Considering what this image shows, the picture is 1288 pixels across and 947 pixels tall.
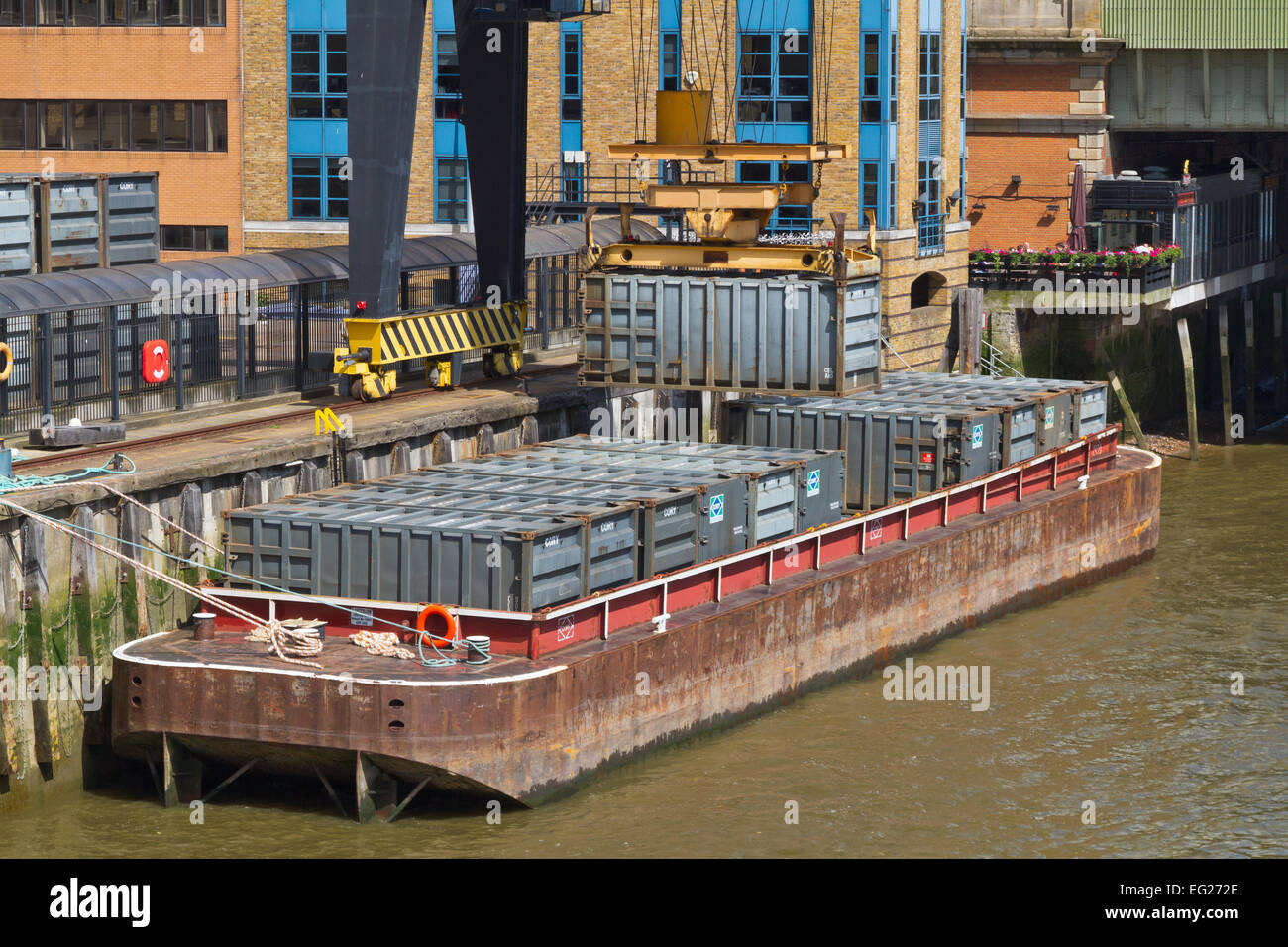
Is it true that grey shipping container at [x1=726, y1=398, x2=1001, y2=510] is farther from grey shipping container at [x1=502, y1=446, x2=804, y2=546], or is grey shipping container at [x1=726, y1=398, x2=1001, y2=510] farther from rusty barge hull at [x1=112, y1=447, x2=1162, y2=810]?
grey shipping container at [x1=502, y1=446, x2=804, y2=546]

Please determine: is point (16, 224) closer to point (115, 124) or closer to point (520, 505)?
point (520, 505)

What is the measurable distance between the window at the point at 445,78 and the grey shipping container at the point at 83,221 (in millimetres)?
22325

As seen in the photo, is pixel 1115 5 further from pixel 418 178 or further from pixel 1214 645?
pixel 1214 645

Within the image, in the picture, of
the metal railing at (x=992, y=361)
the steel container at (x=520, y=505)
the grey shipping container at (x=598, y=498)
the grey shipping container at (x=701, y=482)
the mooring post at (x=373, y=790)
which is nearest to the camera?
the mooring post at (x=373, y=790)

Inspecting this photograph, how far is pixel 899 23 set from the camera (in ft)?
212

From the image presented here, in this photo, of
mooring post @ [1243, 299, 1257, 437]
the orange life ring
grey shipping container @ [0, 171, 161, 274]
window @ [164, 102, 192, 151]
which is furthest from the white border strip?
mooring post @ [1243, 299, 1257, 437]

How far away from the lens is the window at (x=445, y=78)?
70.2m

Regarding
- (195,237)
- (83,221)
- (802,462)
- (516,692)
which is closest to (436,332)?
(83,221)

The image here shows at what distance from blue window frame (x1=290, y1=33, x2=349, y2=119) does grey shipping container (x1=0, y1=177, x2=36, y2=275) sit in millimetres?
27304

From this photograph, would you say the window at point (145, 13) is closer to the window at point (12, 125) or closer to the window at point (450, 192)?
the window at point (12, 125)

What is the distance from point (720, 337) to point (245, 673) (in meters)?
15.5

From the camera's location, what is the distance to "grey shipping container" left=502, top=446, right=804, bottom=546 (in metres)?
37.1

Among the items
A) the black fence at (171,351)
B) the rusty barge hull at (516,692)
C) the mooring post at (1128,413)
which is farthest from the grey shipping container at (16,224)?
the mooring post at (1128,413)

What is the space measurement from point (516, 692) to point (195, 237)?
4772cm
